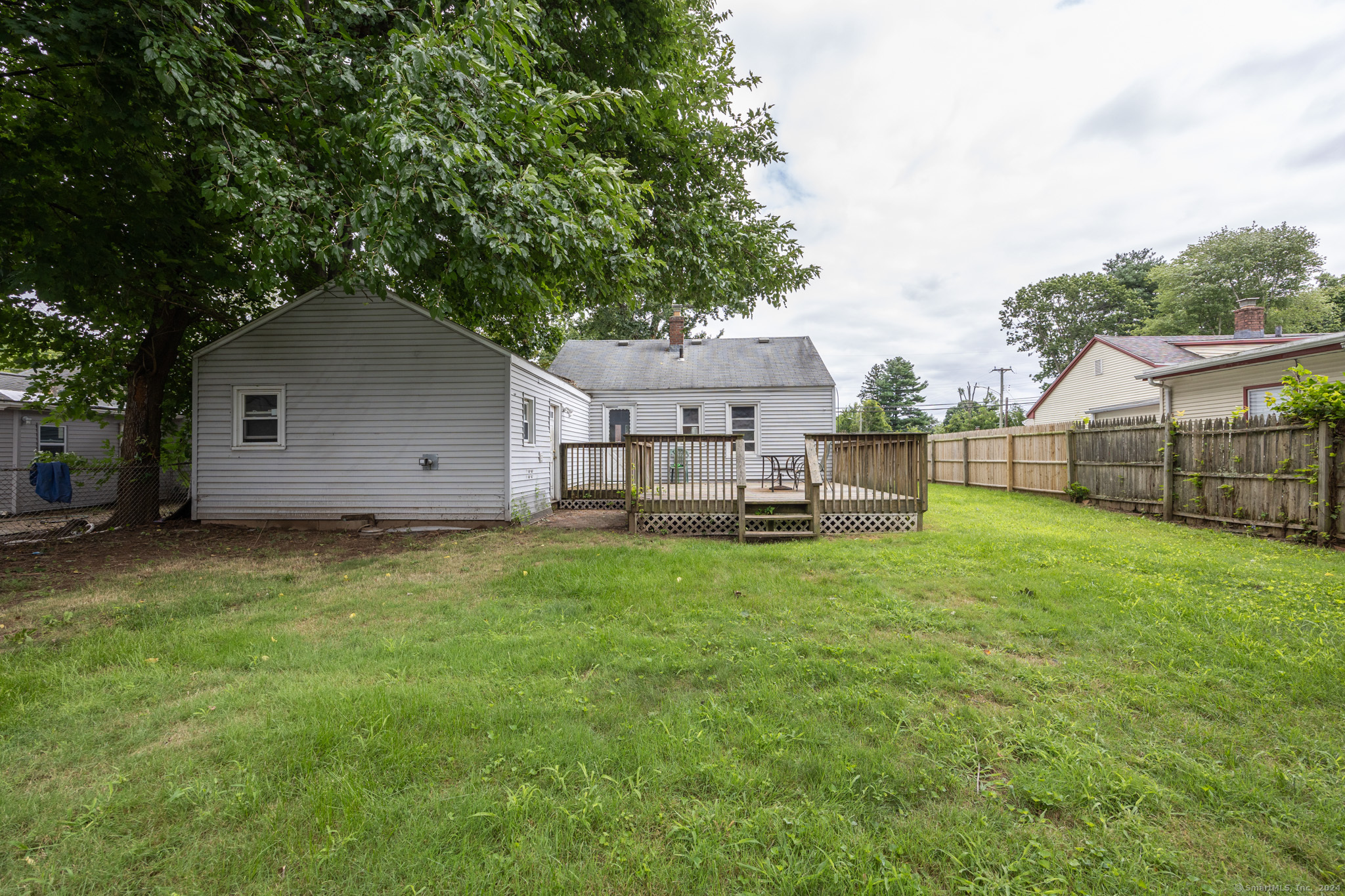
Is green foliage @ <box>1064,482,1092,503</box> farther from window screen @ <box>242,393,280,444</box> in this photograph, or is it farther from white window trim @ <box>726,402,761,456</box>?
window screen @ <box>242,393,280,444</box>

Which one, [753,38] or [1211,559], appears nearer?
[1211,559]

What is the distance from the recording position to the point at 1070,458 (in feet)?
37.8

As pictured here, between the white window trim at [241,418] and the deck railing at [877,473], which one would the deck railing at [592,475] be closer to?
the deck railing at [877,473]

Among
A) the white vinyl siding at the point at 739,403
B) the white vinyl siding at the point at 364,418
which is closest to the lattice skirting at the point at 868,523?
the white vinyl siding at the point at 364,418

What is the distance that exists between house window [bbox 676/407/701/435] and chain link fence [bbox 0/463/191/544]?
11.5m

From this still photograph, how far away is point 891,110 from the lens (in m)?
10.3

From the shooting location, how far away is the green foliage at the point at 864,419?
39.9m

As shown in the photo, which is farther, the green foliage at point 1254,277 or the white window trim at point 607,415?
the green foliage at point 1254,277

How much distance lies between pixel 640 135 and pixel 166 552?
9.15m

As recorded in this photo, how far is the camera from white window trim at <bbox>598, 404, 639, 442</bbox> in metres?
16.6

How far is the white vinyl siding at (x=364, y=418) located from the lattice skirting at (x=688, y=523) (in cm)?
257

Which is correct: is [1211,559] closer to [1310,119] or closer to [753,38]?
[753,38]

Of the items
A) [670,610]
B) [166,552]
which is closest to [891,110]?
[670,610]

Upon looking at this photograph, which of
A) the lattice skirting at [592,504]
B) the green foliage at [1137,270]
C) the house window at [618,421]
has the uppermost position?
the green foliage at [1137,270]
